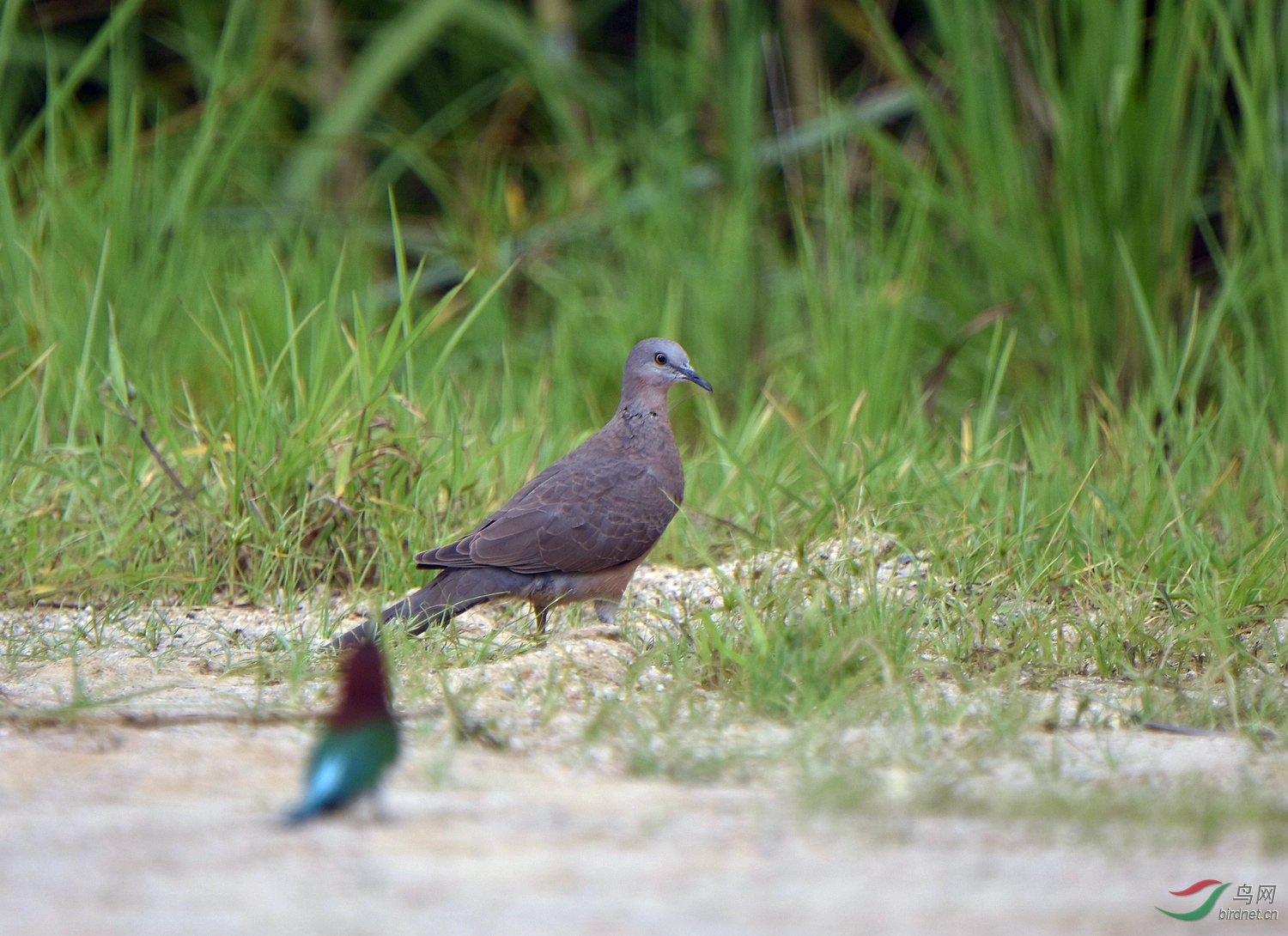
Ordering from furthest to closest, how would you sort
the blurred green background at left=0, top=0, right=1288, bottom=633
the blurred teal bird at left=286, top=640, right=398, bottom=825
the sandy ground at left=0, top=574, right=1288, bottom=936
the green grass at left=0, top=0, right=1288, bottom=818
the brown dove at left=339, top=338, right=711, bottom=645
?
the blurred green background at left=0, top=0, right=1288, bottom=633, the brown dove at left=339, top=338, right=711, bottom=645, the green grass at left=0, top=0, right=1288, bottom=818, the blurred teal bird at left=286, top=640, right=398, bottom=825, the sandy ground at left=0, top=574, right=1288, bottom=936

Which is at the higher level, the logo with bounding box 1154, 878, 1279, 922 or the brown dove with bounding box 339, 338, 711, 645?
the logo with bounding box 1154, 878, 1279, 922

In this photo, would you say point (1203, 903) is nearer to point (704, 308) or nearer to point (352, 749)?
point (352, 749)

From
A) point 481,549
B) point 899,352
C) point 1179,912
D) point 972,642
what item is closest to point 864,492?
point 972,642

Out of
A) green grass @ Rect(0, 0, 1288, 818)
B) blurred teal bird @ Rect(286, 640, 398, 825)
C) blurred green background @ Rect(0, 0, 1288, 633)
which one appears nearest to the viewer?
blurred teal bird @ Rect(286, 640, 398, 825)

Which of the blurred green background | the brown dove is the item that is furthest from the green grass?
the brown dove

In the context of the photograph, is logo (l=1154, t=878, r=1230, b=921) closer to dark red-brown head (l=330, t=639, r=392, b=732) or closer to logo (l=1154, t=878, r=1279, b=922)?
logo (l=1154, t=878, r=1279, b=922)

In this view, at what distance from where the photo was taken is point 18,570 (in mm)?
3379

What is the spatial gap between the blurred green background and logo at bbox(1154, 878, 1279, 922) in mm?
1521

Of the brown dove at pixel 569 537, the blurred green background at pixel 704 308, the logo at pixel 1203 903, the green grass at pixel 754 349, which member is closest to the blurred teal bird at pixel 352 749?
the green grass at pixel 754 349

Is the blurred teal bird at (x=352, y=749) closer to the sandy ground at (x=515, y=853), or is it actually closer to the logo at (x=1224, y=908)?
the sandy ground at (x=515, y=853)

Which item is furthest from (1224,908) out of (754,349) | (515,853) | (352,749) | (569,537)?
(754,349)

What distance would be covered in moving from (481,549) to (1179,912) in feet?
7.01

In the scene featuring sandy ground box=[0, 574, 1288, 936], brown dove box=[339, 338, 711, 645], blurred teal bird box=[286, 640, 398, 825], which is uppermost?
blurred teal bird box=[286, 640, 398, 825]

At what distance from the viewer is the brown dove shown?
11.0ft
